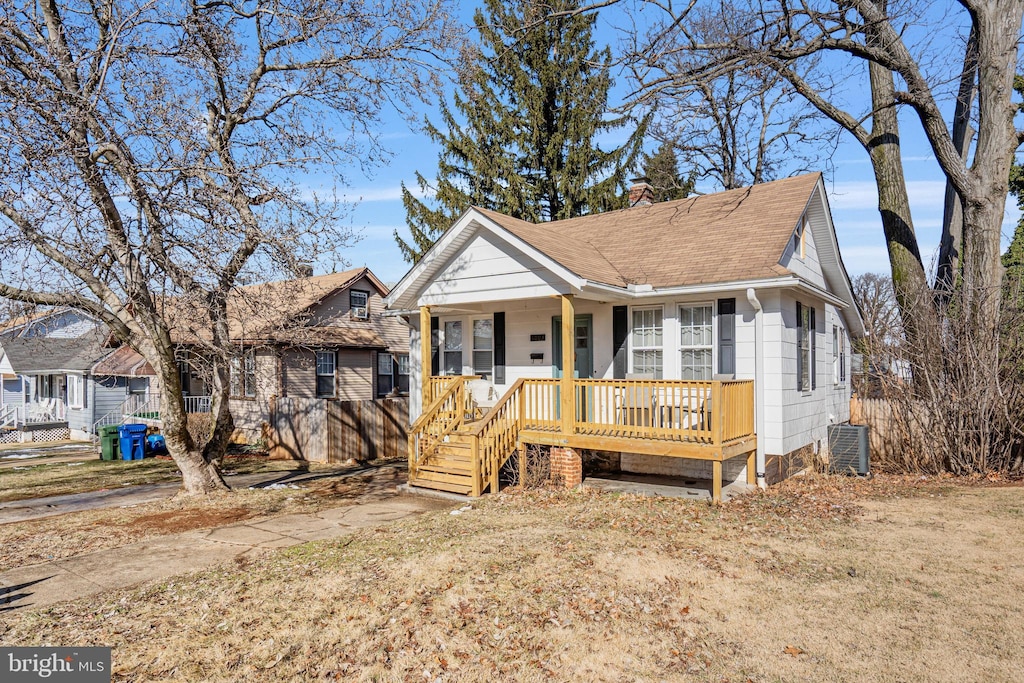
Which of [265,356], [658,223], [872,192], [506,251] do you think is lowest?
[265,356]

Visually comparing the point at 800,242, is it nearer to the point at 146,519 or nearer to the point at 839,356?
the point at 839,356

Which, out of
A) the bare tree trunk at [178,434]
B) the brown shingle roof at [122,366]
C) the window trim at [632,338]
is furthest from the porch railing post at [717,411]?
the brown shingle roof at [122,366]

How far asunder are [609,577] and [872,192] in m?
15.3

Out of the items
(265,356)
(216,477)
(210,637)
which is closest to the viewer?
(210,637)

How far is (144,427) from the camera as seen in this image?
1820 centimetres

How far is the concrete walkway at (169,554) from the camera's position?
6656 millimetres

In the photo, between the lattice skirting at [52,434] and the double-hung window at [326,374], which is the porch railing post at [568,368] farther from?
the lattice skirting at [52,434]

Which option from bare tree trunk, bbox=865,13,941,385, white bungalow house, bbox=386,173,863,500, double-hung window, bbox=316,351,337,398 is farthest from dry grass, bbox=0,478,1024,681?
double-hung window, bbox=316,351,337,398

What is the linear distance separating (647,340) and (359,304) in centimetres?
1541

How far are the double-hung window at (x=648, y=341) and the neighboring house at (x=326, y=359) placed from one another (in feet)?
34.7

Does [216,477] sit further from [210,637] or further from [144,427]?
[144,427]

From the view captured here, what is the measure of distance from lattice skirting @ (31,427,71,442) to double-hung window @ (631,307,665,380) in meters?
23.5

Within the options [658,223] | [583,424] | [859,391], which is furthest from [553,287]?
[859,391]

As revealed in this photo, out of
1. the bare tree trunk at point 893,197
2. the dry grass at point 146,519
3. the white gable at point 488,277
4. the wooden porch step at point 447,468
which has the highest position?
the bare tree trunk at point 893,197
